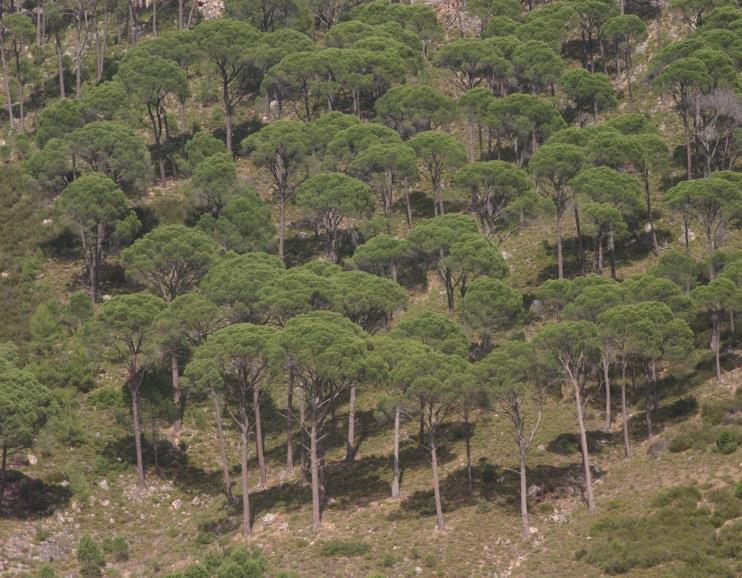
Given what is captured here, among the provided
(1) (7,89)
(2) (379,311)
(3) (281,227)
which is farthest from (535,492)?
(1) (7,89)

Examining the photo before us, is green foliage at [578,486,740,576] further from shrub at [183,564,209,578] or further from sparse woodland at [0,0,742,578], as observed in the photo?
shrub at [183,564,209,578]

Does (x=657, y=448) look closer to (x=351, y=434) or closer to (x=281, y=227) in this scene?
(x=351, y=434)

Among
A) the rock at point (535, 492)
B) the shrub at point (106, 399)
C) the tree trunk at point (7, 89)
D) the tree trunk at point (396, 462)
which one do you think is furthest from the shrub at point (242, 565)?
the tree trunk at point (7, 89)

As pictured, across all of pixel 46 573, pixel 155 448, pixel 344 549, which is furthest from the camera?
pixel 155 448

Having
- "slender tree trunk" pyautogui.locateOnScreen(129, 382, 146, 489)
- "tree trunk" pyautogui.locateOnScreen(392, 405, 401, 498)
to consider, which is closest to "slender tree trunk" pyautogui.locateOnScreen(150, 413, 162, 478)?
"slender tree trunk" pyautogui.locateOnScreen(129, 382, 146, 489)

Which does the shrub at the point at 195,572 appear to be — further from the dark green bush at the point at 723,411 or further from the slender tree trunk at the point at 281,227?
the slender tree trunk at the point at 281,227

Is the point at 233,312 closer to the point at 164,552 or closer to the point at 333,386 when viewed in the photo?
the point at 333,386
